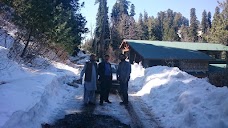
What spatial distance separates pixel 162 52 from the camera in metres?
40.9

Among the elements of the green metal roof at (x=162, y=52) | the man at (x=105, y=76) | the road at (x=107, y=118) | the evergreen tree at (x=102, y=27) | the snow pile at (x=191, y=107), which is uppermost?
the evergreen tree at (x=102, y=27)

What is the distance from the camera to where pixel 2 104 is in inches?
301

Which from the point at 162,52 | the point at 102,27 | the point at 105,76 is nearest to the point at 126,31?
the point at 162,52

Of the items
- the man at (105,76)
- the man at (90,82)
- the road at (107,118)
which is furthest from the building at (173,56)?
the road at (107,118)

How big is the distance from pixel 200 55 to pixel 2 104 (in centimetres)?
3778

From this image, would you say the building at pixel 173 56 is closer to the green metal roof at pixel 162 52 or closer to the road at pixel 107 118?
the green metal roof at pixel 162 52

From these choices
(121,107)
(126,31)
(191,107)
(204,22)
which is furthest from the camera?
(204,22)

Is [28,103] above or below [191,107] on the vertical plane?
above

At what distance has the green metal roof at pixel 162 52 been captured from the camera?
39.2 metres

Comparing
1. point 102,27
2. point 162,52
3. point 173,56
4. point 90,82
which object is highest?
point 102,27

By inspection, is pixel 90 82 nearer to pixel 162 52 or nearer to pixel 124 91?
pixel 124 91

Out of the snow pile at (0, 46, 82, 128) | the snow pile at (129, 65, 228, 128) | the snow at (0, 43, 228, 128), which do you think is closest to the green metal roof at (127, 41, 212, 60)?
the snow at (0, 43, 228, 128)

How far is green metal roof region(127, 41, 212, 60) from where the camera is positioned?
39.2 meters

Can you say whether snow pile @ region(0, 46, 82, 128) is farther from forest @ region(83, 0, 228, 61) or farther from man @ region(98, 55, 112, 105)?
forest @ region(83, 0, 228, 61)
